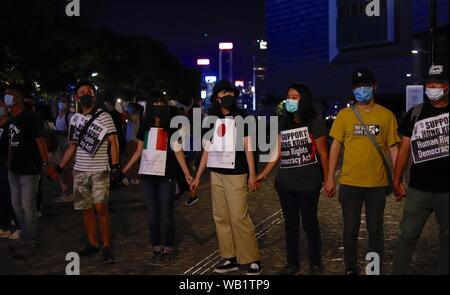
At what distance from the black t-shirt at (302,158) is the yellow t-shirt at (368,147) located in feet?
1.17

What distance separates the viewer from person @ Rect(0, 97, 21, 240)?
25.6 feet

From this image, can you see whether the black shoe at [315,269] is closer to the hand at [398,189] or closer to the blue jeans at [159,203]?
the hand at [398,189]

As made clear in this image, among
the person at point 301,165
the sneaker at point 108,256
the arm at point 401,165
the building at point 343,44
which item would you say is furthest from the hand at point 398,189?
the building at point 343,44

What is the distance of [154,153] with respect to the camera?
6621 mm

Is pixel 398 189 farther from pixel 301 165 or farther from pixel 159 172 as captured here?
pixel 159 172

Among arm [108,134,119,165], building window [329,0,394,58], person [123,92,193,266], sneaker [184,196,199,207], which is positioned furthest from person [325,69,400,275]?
building window [329,0,394,58]

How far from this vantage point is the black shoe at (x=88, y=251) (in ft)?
22.7

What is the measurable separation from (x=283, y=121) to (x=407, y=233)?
5.85 ft

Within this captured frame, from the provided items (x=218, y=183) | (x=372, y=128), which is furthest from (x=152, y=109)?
(x=372, y=128)

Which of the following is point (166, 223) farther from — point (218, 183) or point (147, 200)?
point (218, 183)

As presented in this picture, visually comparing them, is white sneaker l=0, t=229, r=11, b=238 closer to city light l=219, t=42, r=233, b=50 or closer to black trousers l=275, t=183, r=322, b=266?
black trousers l=275, t=183, r=322, b=266

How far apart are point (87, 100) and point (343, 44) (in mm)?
79843

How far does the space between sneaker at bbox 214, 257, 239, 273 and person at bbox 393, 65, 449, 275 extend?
183 cm
